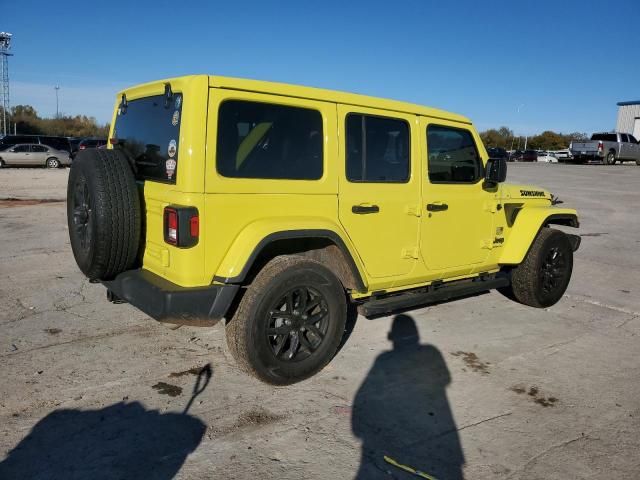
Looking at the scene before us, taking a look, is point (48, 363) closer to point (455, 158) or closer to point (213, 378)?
point (213, 378)

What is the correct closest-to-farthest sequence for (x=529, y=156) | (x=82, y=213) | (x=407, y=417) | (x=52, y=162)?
(x=407, y=417) → (x=82, y=213) → (x=52, y=162) → (x=529, y=156)

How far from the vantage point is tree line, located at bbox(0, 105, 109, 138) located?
2422 inches

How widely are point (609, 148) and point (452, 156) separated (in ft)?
101

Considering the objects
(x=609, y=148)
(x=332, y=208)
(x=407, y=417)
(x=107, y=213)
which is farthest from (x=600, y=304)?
(x=609, y=148)

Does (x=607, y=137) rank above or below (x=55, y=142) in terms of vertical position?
above

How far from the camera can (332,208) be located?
362 cm

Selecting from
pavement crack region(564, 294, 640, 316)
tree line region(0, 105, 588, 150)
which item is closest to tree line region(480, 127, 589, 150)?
tree line region(0, 105, 588, 150)

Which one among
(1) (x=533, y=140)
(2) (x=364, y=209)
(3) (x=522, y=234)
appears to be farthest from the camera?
(1) (x=533, y=140)

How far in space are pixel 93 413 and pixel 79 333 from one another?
1.43m

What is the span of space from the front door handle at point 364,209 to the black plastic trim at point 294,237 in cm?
28

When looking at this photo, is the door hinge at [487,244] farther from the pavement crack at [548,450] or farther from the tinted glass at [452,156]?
the pavement crack at [548,450]

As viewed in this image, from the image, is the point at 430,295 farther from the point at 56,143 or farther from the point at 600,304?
the point at 56,143

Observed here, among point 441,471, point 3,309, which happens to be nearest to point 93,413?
point 441,471

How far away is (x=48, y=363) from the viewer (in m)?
3.69
